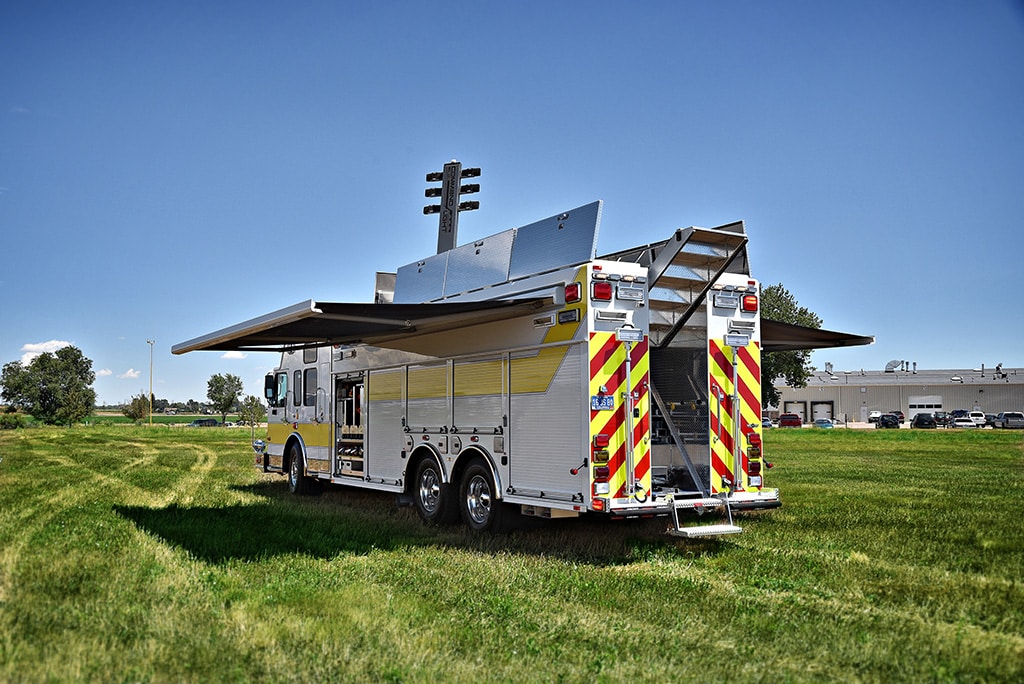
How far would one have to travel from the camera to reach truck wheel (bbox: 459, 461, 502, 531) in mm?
10258

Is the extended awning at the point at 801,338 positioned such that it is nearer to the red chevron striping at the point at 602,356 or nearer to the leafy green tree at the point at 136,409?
the red chevron striping at the point at 602,356

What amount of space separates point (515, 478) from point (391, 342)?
350 cm

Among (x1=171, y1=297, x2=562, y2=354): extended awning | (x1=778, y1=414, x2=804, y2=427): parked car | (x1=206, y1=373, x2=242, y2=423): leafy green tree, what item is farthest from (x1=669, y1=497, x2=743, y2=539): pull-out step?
(x1=206, y1=373, x2=242, y2=423): leafy green tree

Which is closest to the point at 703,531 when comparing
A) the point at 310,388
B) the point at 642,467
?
the point at 642,467

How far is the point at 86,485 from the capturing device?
17766 mm

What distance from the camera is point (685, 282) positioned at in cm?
1002

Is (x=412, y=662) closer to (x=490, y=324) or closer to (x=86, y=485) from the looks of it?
(x=490, y=324)

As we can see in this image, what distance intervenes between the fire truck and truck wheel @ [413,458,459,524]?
3cm

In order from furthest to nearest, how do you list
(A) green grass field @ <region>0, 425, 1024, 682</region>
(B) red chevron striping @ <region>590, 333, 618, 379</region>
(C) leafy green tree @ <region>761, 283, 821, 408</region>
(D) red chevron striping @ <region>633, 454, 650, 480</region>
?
(C) leafy green tree @ <region>761, 283, 821, 408</region> < (D) red chevron striping @ <region>633, 454, 650, 480</region> < (B) red chevron striping @ <region>590, 333, 618, 379</region> < (A) green grass field @ <region>0, 425, 1024, 682</region>

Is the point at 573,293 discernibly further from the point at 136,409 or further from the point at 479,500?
the point at 136,409

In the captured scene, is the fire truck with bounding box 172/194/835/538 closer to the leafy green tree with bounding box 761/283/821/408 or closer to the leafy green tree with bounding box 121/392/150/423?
the leafy green tree with bounding box 761/283/821/408

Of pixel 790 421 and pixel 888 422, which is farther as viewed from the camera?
pixel 790 421

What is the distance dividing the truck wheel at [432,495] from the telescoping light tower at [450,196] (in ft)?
22.6

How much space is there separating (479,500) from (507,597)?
3.53 m
